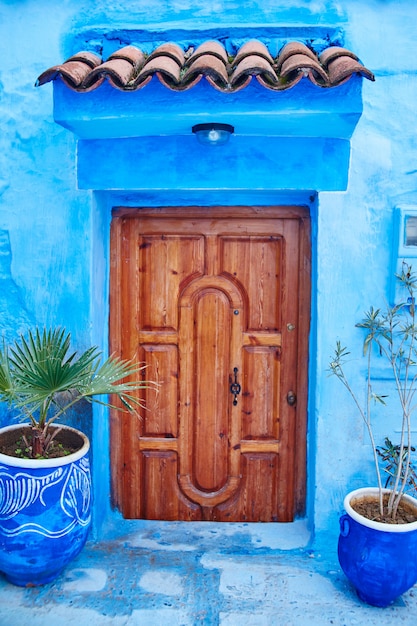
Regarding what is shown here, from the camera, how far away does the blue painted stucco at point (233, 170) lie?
3268mm

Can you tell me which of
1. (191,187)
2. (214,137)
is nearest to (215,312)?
(191,187)

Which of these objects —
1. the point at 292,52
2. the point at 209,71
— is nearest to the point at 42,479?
the point at 209,71

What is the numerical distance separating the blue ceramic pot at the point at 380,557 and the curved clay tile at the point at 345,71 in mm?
2074

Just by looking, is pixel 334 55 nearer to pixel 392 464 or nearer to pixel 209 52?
pixel 209 52

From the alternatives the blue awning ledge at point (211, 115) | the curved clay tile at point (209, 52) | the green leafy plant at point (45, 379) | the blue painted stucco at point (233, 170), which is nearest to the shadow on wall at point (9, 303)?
the blue painted stucco at point (233, 170)

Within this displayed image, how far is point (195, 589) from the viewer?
3168 mm

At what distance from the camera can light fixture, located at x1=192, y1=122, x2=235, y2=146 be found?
2.96 m

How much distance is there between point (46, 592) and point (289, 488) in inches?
62.1

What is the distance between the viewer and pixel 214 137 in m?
3.00

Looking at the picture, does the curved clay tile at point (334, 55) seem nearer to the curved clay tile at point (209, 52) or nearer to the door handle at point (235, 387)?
the curved clay tile at point (209, 52)

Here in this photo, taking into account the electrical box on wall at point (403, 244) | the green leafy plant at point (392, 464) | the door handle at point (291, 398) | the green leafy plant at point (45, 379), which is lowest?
the green leafy plant at point (392, 464)

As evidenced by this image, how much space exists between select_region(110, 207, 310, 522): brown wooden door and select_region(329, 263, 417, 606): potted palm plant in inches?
19.1

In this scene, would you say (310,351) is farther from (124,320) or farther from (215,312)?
Answer: (124,320)

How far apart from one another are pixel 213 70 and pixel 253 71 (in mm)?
172
